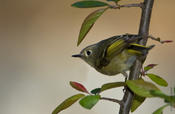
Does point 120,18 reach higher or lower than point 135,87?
higher

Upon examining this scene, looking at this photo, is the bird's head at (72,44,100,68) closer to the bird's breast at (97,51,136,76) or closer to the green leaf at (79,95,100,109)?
the bird's breast at (97,51,136,76)

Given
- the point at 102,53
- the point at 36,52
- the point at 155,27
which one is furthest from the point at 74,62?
the point at 102,53

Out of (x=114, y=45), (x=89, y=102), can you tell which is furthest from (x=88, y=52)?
(x=89, y=102)

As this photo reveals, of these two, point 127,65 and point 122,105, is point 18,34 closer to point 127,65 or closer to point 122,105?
point 127,65

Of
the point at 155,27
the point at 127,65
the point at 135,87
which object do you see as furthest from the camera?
the point at 155,27

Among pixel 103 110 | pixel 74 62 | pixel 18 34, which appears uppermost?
pixel 18 34

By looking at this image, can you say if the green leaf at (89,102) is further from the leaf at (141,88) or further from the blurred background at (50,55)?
the blurred background at (50,55)

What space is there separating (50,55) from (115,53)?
0.90 meters

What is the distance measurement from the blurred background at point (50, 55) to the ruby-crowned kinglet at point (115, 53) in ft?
2.51

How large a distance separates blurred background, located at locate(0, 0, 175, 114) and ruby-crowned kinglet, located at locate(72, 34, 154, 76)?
0.76 meters

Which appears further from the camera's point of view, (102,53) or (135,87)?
(102,53)

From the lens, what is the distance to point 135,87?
0.92ft

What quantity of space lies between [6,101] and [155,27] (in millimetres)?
759

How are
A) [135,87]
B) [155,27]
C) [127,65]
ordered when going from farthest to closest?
[155,27]
[127,65]
[135,87]
